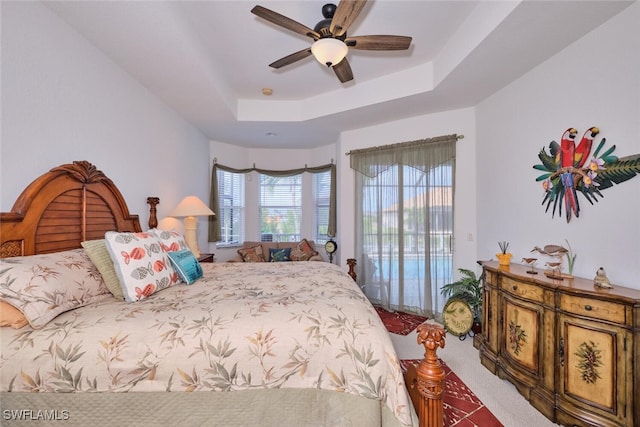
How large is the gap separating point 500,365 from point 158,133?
4.10m

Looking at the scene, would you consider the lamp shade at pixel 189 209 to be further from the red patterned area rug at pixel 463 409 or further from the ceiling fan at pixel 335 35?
the red patterned area rug at pixel 463 409

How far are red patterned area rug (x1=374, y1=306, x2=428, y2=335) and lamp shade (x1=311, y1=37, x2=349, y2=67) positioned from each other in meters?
2.88

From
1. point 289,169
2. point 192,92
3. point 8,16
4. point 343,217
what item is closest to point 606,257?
point 343,217

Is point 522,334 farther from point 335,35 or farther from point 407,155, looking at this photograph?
point 335,35

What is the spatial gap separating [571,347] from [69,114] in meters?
3.79

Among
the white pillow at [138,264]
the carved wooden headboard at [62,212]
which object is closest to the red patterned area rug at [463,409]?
the white pillow at [138,264]

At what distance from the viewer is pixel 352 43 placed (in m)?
2.04

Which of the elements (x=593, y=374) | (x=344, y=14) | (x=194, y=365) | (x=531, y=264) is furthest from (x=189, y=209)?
(x=593, y=374)

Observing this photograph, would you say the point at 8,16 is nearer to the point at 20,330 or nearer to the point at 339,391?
the point at 20,330

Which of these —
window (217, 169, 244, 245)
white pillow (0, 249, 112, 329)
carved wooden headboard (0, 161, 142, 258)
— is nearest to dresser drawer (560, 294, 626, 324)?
white pillow (0, 249, 112, 329)

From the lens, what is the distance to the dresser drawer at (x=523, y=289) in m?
2.05

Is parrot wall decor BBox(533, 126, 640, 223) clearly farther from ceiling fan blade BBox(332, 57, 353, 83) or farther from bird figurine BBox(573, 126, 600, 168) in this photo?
ceiling fan blade BBox(332, 57, 353, 83)

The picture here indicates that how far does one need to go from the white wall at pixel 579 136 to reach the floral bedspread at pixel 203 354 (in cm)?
188

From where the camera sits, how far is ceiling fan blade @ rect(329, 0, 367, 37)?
5.34 feet
